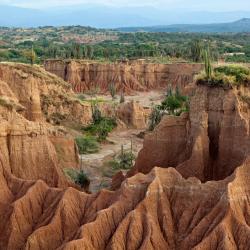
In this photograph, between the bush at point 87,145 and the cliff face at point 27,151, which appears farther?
the bush at point 87,145

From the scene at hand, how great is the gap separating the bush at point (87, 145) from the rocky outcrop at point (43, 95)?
3561mm

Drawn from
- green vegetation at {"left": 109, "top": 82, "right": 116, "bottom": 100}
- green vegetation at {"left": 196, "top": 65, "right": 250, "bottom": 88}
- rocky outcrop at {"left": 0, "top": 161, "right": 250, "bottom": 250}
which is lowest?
green vegetation at {"left": 109, "top": 82, "right": 116, "bottom": 100}

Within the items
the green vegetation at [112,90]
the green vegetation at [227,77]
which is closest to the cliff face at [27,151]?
the green vegetation at [227,77]

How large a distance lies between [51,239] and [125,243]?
10.2 feet

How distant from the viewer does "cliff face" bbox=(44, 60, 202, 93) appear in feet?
305

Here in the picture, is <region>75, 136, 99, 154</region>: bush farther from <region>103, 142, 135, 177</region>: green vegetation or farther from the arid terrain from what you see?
the arid terrain

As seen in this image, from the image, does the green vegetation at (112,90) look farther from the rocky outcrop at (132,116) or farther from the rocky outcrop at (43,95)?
the rocky outcrop at (43,95)

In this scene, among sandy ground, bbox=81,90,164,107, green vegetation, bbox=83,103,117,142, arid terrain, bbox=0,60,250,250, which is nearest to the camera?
arid terrain, bbox=0,60,250,250

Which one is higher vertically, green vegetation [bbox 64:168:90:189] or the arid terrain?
the arid terrain

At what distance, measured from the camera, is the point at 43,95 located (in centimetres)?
5784

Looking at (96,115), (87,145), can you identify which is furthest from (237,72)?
(96,115)

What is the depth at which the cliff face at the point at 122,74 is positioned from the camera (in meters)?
92.9

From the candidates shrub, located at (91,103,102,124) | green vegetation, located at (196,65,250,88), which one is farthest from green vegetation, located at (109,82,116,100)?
green vegetation, located at (196,65,250,88)

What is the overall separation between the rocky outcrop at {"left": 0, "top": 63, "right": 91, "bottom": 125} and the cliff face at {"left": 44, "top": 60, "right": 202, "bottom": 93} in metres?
30.1
